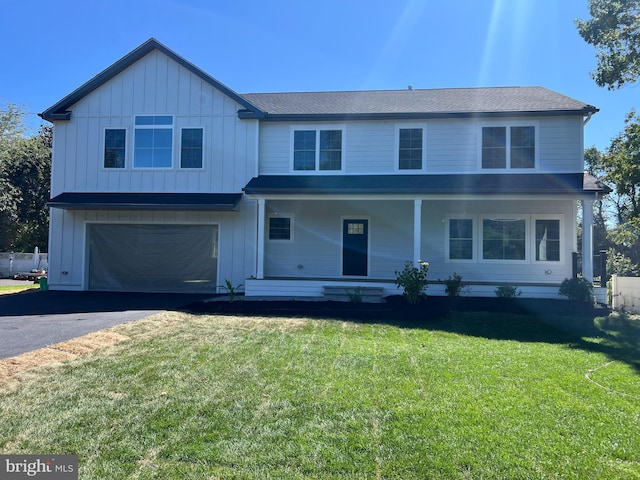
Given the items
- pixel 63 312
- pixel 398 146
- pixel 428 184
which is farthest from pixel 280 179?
pixel 63 312

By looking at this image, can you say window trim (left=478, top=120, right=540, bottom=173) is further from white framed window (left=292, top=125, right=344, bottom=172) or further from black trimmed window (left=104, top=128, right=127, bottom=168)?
black trimmed window (left=104, top=128, right=127, bottom=168)

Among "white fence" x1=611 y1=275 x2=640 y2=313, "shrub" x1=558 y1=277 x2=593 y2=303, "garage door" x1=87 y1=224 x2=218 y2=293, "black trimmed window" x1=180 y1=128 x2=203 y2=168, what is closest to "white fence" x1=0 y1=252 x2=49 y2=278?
"garage door" x1=87 y1=224 x2=218 y2=293

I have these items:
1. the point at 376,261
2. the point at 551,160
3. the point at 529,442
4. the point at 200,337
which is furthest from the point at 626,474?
the point at 551,160

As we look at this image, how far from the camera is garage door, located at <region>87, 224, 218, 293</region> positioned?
45.8 ft

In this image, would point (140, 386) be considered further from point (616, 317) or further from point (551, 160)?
point (551, 160)

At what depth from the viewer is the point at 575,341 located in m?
7.57

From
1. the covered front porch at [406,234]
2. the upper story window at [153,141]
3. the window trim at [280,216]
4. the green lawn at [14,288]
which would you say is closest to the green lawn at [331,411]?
the covered front porch at [406,234]

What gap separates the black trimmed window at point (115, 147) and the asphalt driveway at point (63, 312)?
4285 mm

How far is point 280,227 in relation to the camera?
45.8 ft

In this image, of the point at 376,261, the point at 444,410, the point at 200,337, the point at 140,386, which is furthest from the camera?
the point at 376,261

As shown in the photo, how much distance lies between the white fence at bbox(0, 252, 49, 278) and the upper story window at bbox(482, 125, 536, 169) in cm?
2437

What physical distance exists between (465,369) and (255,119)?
10.6m

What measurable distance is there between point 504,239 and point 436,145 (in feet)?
11.8

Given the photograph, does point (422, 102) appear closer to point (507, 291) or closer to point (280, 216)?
point (280, 216)
